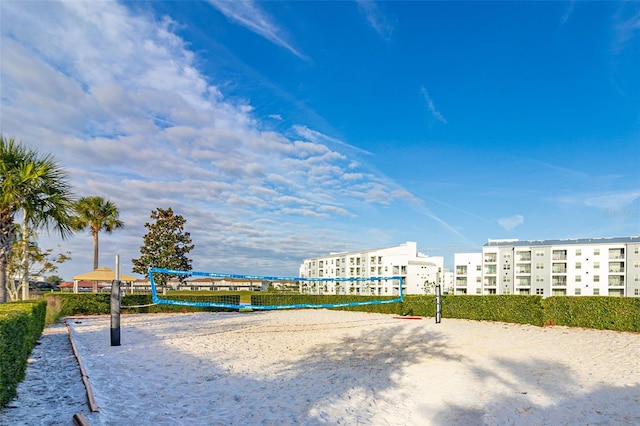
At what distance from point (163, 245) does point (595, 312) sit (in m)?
28.5

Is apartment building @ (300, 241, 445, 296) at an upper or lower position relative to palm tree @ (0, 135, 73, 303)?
lower

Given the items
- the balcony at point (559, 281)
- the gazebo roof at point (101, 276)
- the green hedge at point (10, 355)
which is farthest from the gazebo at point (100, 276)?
the balcony at point (559, 281)

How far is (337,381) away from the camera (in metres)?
6.94

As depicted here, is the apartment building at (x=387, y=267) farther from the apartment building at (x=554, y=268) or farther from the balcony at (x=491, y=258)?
the balcony at (x=491, y=258)

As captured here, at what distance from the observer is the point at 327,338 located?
12023 millimetres

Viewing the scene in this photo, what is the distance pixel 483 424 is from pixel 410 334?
7790 millimetres

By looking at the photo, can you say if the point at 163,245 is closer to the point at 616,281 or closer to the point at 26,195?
the point at 26,195

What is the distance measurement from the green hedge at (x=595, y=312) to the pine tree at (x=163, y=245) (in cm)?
2563

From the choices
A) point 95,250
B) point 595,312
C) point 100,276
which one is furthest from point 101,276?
point 595,312

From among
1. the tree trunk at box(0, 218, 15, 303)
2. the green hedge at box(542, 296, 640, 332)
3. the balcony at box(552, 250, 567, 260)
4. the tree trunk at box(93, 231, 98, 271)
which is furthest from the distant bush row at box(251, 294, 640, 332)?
the balcony at box(552, 250, 567, 260)

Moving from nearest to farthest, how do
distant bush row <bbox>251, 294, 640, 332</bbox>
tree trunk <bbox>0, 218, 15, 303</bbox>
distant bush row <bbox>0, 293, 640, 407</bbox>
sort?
distant bush row <bbox>0, 293, 640, 407</bbox>
tree trunk <bbox>0, 218, 15, 303</bbox>
distant bush row <bbox>251, 294, 640, 332</bbox>

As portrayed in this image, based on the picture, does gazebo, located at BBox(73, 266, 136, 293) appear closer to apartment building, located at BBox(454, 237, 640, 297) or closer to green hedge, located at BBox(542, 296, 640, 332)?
green hedge, located at BBox(542, 296, 640, 332)

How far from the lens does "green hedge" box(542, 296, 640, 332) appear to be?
13.1 metres

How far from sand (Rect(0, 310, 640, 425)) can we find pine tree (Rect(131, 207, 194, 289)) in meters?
22.1
